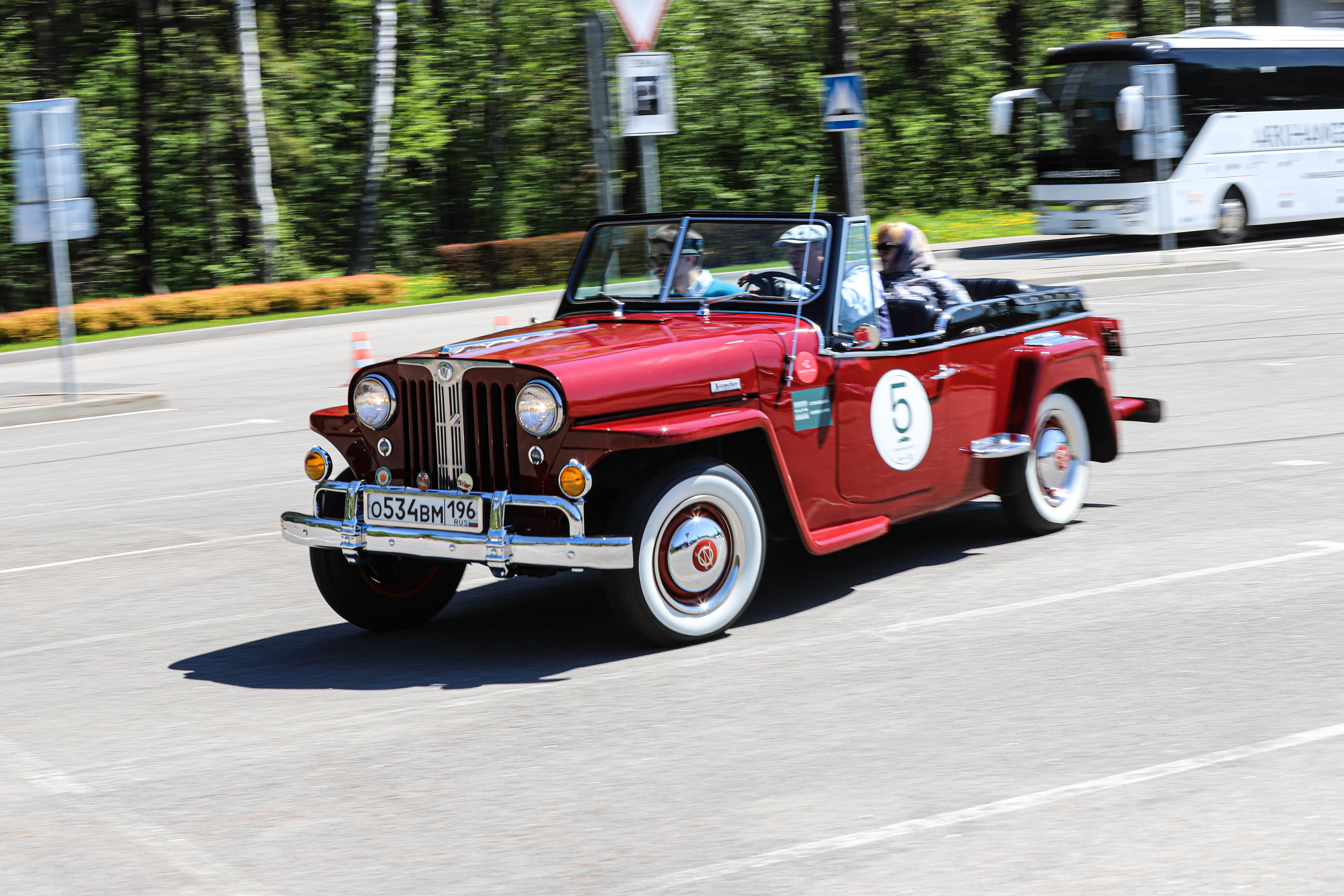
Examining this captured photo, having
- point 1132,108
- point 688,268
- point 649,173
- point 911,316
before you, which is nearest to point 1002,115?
point 1132,108

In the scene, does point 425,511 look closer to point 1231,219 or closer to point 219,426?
point 219,426

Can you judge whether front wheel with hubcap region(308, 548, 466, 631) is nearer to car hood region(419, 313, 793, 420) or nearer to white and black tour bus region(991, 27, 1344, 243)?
car hood region(419, 313, 793, 420)

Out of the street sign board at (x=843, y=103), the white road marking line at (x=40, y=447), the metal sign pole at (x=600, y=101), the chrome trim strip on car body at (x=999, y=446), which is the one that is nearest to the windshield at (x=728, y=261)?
the chrome trim strip on car body at (x=999, y=446)

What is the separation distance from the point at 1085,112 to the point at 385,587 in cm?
2311

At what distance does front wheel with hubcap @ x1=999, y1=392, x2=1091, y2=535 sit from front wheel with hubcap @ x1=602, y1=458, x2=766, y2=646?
1.91 meters

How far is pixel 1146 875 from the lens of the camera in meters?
3.81

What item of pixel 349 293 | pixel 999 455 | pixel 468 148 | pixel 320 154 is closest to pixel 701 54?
pixel 468 148

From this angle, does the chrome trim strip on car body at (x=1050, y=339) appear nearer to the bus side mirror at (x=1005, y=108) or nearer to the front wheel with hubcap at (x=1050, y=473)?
the front wheel with hubcap at (x=1050, y=473)

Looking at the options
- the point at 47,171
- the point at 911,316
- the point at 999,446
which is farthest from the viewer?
the point at 47,171

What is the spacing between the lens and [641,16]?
472 inches

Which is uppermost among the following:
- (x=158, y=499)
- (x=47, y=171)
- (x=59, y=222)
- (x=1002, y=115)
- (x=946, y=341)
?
(x=1002, y=115)

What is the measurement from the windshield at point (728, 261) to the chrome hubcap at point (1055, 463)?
1677 mm

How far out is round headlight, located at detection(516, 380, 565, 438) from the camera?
230 inches

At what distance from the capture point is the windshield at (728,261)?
277 inches
